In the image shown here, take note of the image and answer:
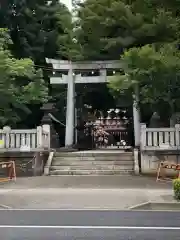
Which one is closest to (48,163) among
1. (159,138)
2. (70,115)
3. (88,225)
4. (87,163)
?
(87,163)

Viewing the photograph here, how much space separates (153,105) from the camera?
71.3 feet

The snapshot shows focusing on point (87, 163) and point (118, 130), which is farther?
point (118, 130)

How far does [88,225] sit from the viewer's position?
31.7 feet

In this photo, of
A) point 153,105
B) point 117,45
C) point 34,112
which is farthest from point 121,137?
point 153,105

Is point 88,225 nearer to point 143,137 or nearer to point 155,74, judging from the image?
point 155,74

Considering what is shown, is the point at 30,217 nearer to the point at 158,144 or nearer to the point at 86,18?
the point at 158,144

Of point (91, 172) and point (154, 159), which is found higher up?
point (154, 159)

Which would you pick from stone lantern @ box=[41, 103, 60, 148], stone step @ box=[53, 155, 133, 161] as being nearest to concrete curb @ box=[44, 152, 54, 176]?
stone step @ box=[53, 155, 133, 161]

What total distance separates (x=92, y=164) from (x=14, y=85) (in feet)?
20.6

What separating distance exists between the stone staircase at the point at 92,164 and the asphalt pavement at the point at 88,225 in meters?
8.79

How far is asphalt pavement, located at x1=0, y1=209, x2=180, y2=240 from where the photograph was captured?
845cm

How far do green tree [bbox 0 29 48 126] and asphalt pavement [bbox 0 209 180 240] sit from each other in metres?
10.0

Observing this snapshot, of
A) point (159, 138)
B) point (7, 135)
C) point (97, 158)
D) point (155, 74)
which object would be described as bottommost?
point (97, 158)

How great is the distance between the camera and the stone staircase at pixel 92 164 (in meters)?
20.9
